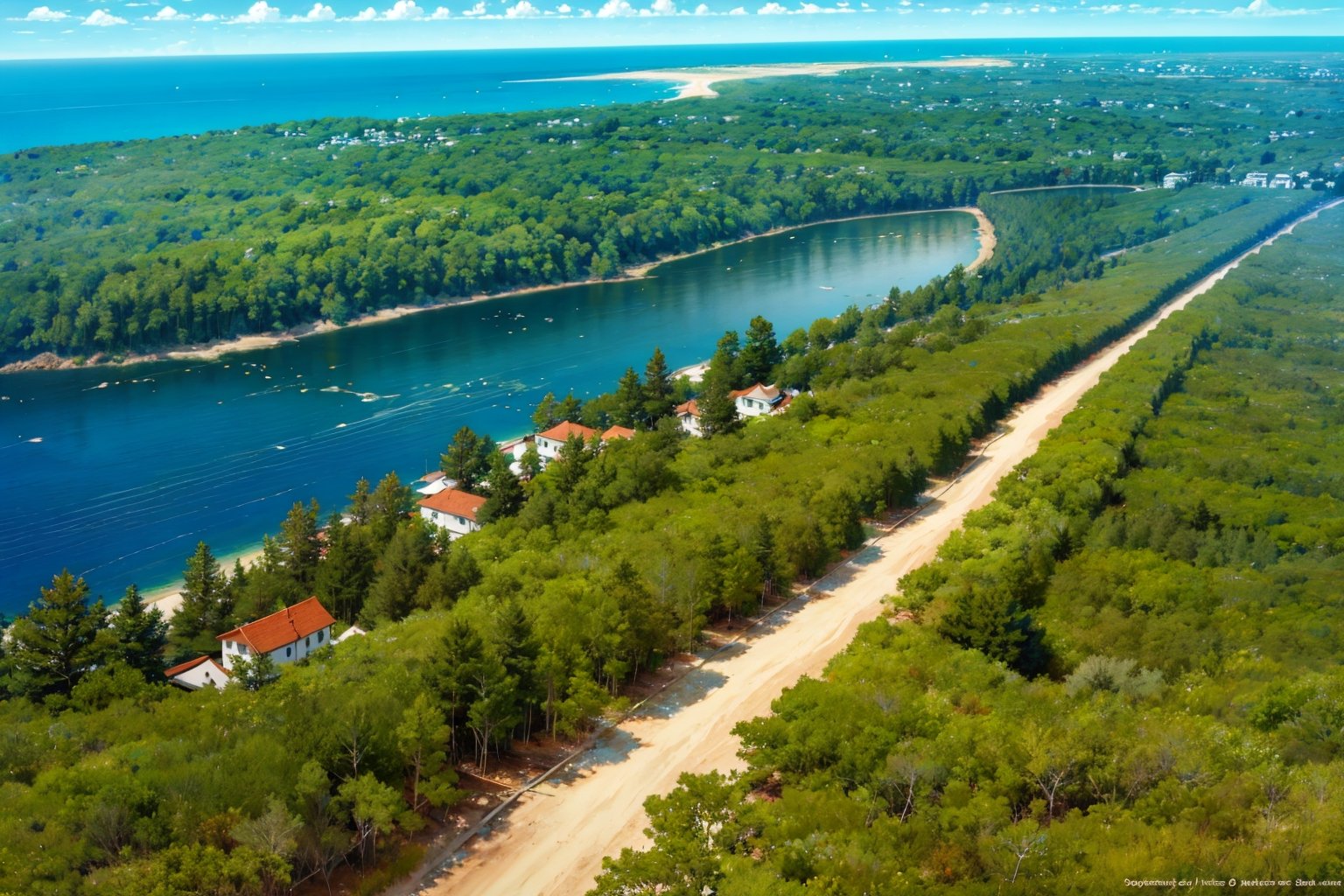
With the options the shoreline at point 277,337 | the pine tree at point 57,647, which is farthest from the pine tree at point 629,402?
the shoreline at point 277,337

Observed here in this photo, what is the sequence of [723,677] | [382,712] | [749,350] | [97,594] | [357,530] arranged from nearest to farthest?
[382,712], [723,677], [357,530], [97,594], [749,350]

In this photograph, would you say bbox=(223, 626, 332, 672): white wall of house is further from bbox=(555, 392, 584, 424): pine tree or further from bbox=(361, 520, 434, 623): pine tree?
bbox=(555, 392, 584, 424): pine tree

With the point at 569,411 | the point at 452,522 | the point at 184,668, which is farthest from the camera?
the point at 569,411

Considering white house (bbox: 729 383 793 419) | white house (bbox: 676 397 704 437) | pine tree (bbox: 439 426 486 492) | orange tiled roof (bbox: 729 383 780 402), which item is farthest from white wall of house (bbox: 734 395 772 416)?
pine tree (bbox: 439 426 486 492)

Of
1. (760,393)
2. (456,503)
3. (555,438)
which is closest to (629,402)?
(555,438)

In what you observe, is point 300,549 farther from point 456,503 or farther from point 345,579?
point 456,503

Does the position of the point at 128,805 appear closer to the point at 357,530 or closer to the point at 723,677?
the point at 723,677

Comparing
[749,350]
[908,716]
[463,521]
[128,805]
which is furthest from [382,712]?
[749,350]
